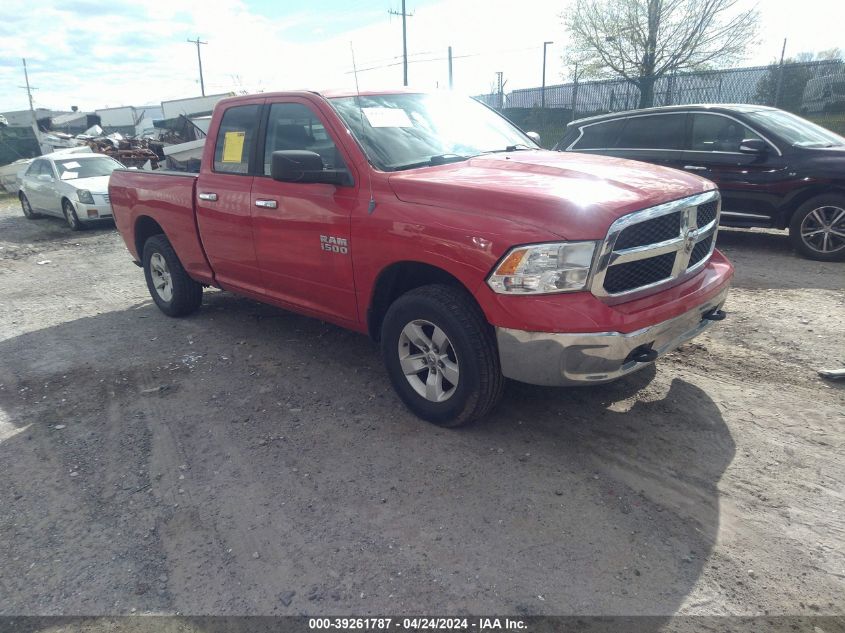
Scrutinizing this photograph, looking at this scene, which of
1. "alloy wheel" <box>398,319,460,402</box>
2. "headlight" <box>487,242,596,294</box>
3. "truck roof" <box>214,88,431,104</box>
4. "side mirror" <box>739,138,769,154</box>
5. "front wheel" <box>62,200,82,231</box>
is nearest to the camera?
"headlight" <box>487,242,596,294</box>

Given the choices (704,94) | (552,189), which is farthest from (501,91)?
(552,189)

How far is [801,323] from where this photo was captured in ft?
16.3

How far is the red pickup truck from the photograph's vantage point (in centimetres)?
296

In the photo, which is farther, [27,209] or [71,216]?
[27,209]

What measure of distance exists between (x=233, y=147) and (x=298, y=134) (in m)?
0.81

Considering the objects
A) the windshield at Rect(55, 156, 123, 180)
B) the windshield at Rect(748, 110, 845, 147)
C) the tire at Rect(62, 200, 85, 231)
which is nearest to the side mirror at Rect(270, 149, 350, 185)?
the windshield at Rect(748, 110, 845, 147)

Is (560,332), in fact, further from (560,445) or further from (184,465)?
(184,465)

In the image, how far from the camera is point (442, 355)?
3484 millimetres

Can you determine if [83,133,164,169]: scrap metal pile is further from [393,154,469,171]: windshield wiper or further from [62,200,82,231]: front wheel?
[393,154,469,171]: windshield wiper

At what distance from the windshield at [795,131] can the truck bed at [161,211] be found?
6.55m

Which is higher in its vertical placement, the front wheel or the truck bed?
the truck bed

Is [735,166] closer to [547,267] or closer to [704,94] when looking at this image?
[547,267]

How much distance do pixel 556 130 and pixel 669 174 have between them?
69.0 feet

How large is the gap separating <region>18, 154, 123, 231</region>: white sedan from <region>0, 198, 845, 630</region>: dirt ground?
8186mm
